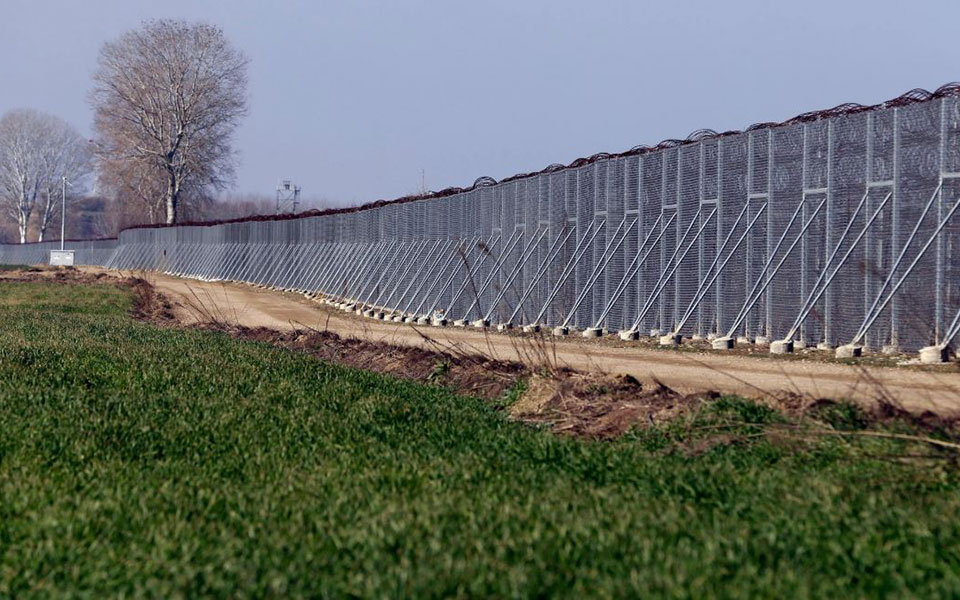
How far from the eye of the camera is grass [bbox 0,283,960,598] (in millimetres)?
→ 5586

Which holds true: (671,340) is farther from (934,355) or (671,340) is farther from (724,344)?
(934,355)

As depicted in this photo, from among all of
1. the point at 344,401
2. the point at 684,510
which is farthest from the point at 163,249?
the point at 684,510

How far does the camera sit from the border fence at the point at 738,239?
16984 mm

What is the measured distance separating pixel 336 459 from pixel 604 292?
16.0 m

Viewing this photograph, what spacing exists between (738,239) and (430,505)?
14520mm

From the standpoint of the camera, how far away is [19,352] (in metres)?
16.0

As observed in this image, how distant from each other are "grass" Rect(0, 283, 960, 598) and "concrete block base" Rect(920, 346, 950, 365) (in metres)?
6.11

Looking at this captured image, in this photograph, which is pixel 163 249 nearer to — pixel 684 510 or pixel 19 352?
pixel 19 352

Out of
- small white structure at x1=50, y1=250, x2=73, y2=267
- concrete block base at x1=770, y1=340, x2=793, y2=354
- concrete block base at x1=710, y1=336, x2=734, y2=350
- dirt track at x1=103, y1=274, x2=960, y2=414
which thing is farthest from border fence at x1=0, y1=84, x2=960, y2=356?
small white structure at x1=50, y1=250, x2=73, y2=267

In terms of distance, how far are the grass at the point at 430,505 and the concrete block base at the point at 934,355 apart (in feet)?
20.0

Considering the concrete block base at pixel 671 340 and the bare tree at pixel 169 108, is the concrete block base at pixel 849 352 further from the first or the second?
the bare tree at pixel 169 108

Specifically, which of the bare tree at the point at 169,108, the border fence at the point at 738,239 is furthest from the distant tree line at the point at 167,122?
the border fence at the point at 738,239

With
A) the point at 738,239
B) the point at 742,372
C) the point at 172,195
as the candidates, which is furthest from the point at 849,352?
the point at 172,195

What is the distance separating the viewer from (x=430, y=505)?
7.15 m
